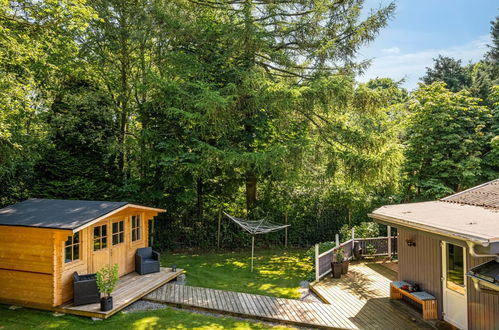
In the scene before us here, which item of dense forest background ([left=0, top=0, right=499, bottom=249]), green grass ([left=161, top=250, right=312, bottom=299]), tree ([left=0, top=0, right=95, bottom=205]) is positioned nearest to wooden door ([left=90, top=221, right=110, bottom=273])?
green grass ([left=161, top=250, right=312, bottom=299])

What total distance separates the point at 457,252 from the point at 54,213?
8.99 metres

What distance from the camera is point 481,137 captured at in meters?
13.5

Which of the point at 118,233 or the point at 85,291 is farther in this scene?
the point at 118,233

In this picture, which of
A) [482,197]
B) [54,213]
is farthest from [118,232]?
[482,197]

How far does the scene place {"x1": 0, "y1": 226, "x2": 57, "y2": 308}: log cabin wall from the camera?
22.9ft

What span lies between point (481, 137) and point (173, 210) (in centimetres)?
1357

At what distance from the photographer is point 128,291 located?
7891 millimetres

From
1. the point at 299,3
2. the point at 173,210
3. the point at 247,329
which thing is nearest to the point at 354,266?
the point at 247,329

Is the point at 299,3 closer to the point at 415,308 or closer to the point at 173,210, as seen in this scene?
the point at 173,210

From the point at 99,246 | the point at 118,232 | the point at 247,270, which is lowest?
the point at 247,270

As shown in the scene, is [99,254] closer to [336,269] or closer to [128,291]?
[128,291]

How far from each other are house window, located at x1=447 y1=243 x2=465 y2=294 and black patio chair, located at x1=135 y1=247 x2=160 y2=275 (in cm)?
755

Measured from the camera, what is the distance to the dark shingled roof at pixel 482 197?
7027mm

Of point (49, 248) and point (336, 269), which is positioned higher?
point (49, 248)
